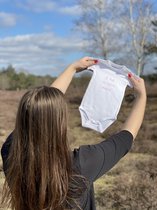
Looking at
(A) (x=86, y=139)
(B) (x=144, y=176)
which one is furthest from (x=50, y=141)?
(A) (x=86, y=139)

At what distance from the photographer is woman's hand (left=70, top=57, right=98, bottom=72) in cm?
275

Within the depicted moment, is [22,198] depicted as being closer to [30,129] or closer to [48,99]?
[30,129]

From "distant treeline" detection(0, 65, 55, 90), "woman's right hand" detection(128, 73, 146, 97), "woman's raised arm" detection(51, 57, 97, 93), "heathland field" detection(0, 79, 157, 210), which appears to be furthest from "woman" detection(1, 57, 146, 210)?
"distant treeline" detection(0, 65, 55, 90)

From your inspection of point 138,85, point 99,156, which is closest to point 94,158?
point 99,156

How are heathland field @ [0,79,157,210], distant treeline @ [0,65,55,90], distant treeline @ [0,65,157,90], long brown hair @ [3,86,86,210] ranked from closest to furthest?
long brown hair @ [3,86,86,210] → heathland field @ [0,79,157,210] → distant treeline @ [0,65,157,90] → distant treeline @ [0,65,55,90]

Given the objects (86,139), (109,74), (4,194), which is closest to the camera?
(4,194)

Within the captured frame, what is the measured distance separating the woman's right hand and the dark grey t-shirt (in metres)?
0.39

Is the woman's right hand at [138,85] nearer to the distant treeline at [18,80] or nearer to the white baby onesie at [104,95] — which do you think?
the white baby onesie at [104,95]

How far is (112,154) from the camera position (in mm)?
2201

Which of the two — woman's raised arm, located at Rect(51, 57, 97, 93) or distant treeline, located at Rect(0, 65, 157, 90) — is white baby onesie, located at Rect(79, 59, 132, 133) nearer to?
woman's raised arm, located at Rect(51, 57, 97, 93)

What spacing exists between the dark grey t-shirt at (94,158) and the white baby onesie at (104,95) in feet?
1.49

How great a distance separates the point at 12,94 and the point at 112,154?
96.5 feet

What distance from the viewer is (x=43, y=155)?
2.06 m

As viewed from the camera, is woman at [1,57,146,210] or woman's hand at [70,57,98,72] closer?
woman at [1,57,146,210]
